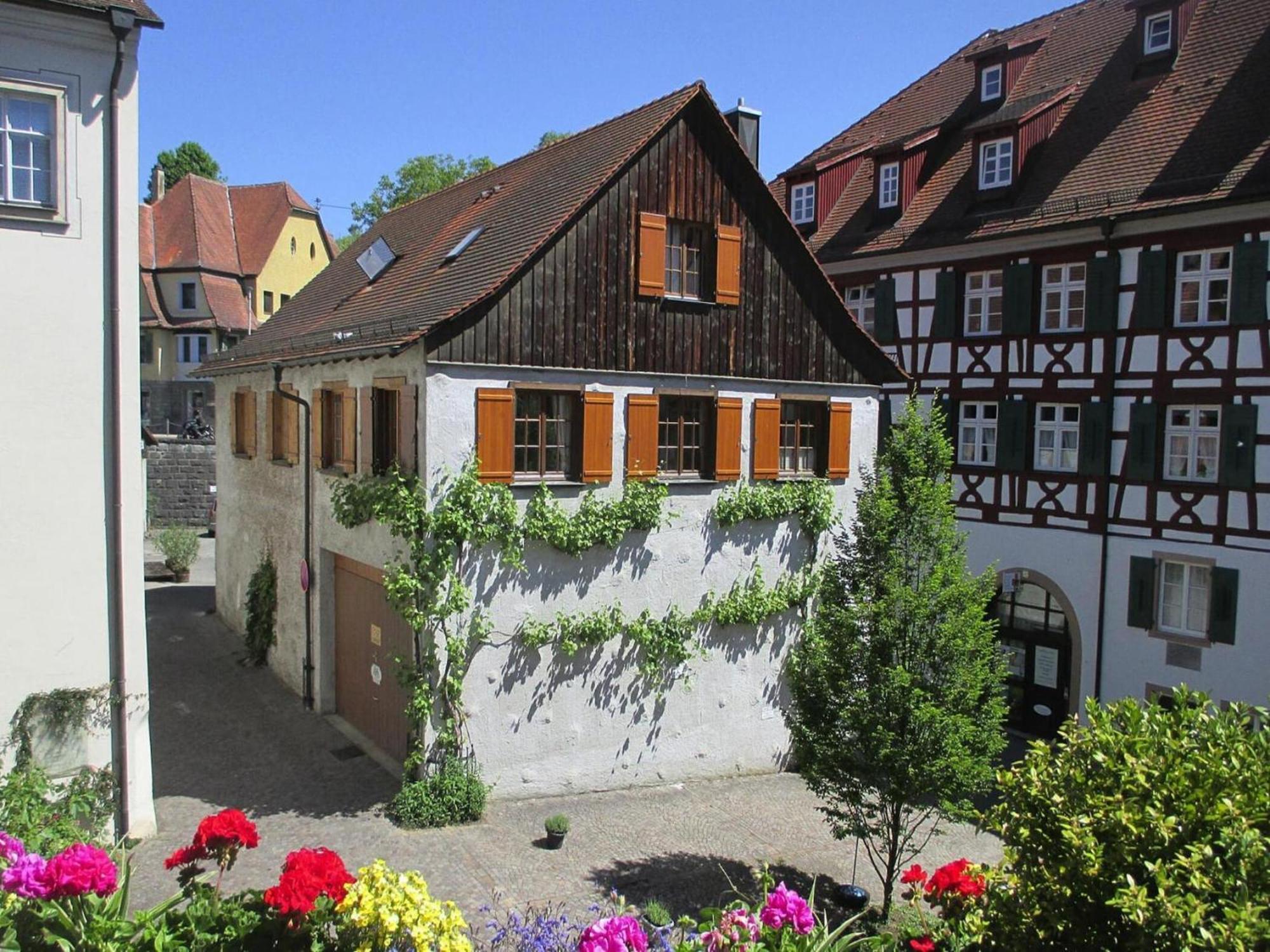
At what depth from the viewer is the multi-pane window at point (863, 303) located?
22547 mm

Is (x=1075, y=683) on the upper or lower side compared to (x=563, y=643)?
lower

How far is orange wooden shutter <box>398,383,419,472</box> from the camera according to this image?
12.1m

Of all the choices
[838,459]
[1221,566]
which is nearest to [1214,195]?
[1221,566]

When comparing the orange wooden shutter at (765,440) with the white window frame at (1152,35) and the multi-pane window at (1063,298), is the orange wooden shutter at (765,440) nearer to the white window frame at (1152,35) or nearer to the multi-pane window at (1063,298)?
the multi-pane window at (1063,298)

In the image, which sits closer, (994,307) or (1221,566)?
(1221,566)

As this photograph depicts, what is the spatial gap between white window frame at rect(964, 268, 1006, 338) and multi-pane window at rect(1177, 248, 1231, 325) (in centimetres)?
317

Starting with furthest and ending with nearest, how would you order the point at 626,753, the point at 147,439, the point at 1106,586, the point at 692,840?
the point at 147,439, the point at 1106,586, the point at 626,753, the point at 692,840

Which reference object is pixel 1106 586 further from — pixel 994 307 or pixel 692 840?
pixel 692 840

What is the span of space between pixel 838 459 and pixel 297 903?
11.0 meters

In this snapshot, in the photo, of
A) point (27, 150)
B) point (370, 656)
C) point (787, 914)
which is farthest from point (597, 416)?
point (787, 914)

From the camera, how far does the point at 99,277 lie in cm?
1020

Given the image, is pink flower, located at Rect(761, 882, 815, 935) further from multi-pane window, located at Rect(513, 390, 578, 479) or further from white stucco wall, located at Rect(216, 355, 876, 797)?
multi-pane window, located at Rect(513, 390, 578, 479)

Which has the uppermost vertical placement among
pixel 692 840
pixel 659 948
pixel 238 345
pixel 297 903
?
pixel 238 345

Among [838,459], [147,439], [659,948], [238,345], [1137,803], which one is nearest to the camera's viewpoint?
[1137,803]
